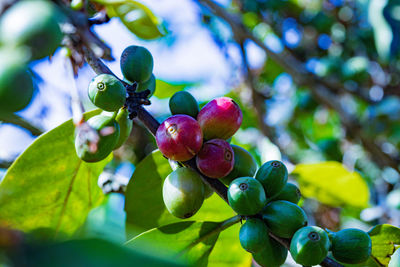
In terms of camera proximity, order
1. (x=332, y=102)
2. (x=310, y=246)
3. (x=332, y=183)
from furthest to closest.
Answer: (x=332, y=102)
(x=332, y=183)
(x=310, y=246)

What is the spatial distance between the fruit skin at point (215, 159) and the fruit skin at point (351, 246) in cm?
32

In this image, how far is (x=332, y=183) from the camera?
1986mm

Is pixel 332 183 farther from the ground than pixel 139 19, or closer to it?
closer to it

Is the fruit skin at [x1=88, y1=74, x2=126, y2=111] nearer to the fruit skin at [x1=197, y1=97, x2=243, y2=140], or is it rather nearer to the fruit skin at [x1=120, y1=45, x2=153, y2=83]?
the fruit skin at [x1=120, y1=45, x2=153, y2=83]

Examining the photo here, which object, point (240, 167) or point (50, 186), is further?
point (50, 186)

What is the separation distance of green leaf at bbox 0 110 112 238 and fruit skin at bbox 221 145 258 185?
1.50 feet

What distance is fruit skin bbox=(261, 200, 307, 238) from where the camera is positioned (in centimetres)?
92

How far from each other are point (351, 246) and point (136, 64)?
0.70 m

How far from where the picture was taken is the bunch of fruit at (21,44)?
0.57 metres

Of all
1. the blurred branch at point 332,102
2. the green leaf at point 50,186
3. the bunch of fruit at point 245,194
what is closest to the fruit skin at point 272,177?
the bunch of fruit at point 245,194

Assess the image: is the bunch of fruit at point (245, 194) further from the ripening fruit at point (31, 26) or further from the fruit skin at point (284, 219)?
the ripening fruit at point (31, 26)

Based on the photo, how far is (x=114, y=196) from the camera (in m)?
1.60

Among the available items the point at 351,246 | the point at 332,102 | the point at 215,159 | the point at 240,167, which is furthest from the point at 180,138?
the point at 332,102

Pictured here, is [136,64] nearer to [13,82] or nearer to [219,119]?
[219,119]
